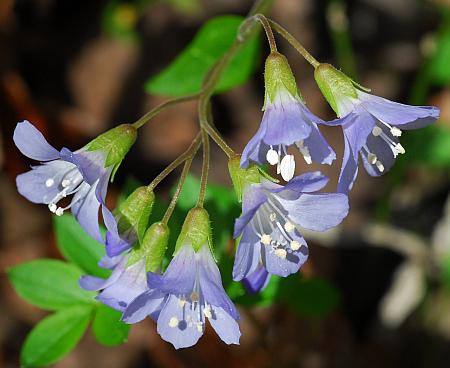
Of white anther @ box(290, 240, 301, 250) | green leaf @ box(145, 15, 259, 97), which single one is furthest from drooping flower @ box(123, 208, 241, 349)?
green leaf @ box(145, 15, 259, 97)

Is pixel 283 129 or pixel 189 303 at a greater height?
pixel 283 129

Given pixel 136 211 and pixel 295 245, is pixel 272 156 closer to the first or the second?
pixel 295 245

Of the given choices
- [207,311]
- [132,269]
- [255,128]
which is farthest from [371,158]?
[255,128]

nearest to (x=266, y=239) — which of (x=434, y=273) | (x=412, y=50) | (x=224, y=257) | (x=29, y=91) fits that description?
(x=224, y=257)

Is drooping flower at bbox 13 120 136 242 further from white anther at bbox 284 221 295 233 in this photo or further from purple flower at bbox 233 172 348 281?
white anther at bbox 284 221 295 233

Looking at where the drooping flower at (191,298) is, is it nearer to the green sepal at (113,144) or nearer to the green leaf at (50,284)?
the green sepal at (113,144)

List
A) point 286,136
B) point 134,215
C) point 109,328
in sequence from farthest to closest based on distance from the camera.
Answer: point 109,328, point 134,215, point 286,136

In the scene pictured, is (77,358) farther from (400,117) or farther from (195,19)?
(400,117)
